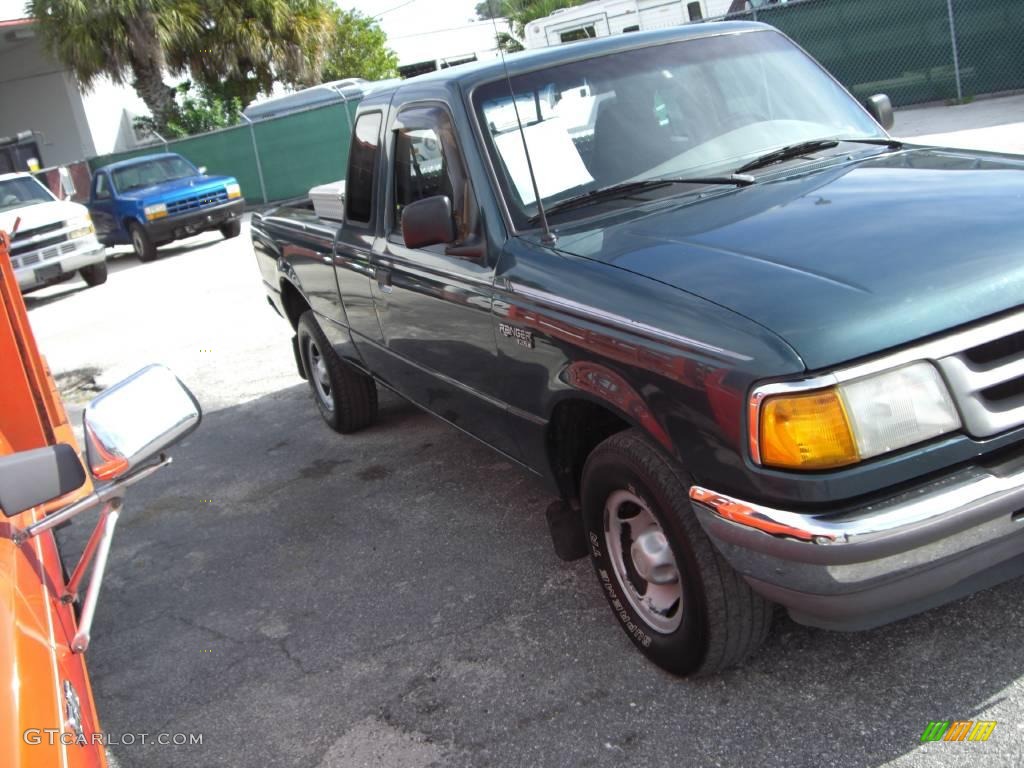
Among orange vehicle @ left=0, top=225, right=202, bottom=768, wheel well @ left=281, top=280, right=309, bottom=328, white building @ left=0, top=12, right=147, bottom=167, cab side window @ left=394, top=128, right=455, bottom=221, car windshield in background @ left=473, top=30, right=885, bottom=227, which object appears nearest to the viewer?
orange vehicle @ left=0, top=225, right=202, bottom=768

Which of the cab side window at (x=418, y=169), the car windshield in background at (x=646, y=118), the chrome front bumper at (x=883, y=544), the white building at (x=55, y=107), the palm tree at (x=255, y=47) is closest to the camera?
the chrome front bumper at (x=883, y=544)

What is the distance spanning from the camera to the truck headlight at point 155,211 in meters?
17.1

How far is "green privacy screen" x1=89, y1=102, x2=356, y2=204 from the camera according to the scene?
73.8 ft

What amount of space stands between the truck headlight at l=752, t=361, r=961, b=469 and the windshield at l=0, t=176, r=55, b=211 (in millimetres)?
15234

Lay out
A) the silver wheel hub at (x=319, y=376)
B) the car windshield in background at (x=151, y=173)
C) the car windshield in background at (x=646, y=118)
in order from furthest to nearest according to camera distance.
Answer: the car windshield in background at (x=151, y=173) < the silver wheel hub at (x=319, y=376) < the car windshield in background at (x=646, y=118)

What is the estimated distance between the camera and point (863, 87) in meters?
17.0

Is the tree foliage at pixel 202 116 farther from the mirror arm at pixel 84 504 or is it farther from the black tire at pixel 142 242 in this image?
the mirror arm at pixel 84 504

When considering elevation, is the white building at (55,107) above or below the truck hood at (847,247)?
above

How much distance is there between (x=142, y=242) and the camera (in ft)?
57.3

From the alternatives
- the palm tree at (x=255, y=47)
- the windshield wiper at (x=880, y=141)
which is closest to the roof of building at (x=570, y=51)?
the windshield wiper at (x=880, y=141)

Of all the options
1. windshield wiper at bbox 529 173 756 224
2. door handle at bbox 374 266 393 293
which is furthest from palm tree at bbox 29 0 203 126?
windshield wiper at bbox 529 173 756 224

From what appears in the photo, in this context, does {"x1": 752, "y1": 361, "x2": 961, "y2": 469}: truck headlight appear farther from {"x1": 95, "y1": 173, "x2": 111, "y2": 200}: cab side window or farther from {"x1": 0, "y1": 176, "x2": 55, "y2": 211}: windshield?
{"x1": 95, "y1": 173, "x2": 111, "y2": 200}: cab side window

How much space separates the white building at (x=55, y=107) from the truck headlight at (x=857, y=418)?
31.4 meters

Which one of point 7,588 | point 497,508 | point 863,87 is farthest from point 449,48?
point 7,588
